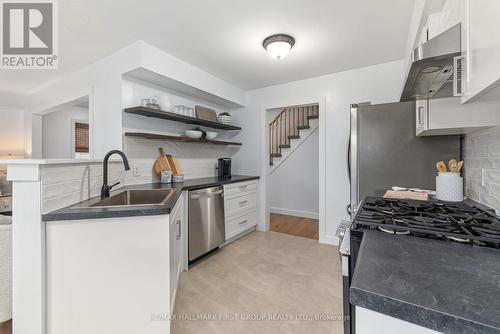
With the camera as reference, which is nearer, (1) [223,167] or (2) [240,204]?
(2) [240,204]

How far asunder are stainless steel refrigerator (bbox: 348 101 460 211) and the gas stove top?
591 millimetres

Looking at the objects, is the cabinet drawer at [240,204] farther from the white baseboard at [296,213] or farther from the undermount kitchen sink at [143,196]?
the white baseboard at [296,213]

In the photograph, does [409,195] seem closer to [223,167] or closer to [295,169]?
[223,167]

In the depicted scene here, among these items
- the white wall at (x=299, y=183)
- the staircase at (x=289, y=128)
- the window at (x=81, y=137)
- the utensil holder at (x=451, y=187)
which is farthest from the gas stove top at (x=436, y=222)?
the window at (x=81, y=137)

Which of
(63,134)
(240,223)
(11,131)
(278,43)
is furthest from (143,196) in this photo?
(11,131)

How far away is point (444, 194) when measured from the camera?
4.87 feet

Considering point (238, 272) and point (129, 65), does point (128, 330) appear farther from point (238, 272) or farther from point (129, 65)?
point (129, 65)

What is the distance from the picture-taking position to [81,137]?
15.5 ft

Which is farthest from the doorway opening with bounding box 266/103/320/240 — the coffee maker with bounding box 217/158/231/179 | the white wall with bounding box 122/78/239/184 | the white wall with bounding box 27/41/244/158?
the white wall with bounding box 27/41/244/158

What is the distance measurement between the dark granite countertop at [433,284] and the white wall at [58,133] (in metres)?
5.68

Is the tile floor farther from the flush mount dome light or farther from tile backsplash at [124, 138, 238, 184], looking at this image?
the flush mount dome light

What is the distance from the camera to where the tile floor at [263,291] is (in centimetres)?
157

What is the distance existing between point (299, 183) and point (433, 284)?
13.4ft

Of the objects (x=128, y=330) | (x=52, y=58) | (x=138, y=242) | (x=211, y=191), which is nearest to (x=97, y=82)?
(x=52, y=58)
